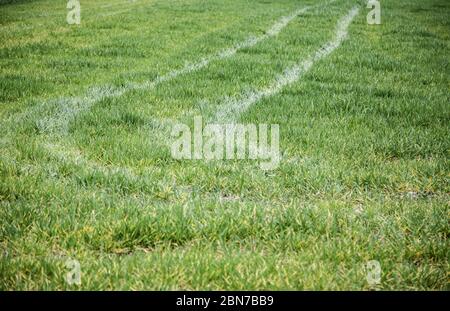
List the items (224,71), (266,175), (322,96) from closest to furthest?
(266,175), (322,96), (224,71)

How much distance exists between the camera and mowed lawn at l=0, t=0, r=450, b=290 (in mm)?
2939

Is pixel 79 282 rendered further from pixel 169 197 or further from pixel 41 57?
pixel 41 57

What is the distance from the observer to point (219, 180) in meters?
4.25

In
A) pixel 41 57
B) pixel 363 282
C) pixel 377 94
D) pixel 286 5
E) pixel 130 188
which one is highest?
pixel 286 5

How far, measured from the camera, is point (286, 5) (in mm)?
21438

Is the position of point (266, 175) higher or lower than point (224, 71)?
lower

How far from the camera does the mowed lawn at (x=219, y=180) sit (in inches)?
116

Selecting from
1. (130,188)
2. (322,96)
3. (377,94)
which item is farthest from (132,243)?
(377,94)

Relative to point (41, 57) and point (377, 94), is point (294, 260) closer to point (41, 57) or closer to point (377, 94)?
point (377, 94)

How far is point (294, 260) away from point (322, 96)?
15.1ft

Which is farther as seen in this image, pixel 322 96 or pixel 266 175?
pixel 322 96

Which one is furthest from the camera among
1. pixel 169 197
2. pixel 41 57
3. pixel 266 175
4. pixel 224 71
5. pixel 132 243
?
pixel 41 57
